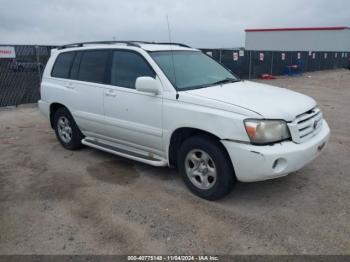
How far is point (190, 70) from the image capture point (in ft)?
15.3

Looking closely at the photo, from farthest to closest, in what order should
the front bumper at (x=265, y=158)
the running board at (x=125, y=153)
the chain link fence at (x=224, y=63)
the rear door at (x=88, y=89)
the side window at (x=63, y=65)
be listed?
the chain link fence at (x=224, y=63)
the side window at (x=63, y=65)
the rear door at (x=88, y=89)
the running board at (x=125, y=153)
the front bumper at (x=265, y=158)

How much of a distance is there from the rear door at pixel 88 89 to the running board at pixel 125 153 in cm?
15

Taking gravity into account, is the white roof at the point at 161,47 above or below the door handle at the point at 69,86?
above

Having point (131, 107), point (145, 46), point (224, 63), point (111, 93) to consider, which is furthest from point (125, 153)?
point (224, 63)

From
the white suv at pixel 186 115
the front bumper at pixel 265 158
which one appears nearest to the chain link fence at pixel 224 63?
the white suv at pixel 186 115

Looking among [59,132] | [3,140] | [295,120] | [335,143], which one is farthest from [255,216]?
[3,140]

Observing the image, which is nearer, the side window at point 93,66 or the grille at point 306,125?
the grille at point 306,125

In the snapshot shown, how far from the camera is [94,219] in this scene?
12.2 feet

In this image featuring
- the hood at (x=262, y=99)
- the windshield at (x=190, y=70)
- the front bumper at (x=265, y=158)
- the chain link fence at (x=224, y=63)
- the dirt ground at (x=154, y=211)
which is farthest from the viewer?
the chain link fence at (x=224, y=63)

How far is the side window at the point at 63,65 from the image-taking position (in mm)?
5762

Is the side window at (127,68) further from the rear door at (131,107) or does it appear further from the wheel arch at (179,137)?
the wheel arch at (179,137)

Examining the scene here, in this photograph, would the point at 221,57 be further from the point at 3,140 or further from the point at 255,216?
the point at 255,216

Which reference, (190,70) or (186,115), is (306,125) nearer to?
(186,115)

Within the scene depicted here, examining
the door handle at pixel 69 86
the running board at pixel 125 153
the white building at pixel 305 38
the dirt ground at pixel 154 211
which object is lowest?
the dirt ground at pixel 154 211
